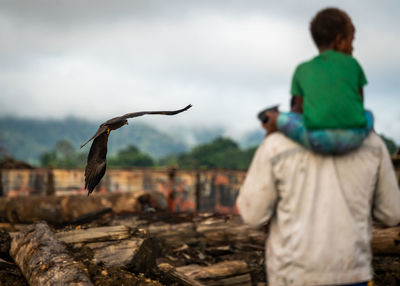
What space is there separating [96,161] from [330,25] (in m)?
2.01

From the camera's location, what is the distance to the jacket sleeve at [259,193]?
72.2 inches

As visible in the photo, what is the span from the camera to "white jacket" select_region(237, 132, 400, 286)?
5.83ft

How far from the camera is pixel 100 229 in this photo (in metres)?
4.69

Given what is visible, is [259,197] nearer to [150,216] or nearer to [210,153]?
[150,216]

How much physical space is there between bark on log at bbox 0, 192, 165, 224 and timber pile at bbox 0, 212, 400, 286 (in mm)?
1231

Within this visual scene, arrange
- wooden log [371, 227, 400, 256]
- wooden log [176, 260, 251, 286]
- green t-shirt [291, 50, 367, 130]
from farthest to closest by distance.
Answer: wooden log [371, 227, 400, 256], wooden log [176, 260, 251, 286], green t-shirt [291, 50, 367, 130]

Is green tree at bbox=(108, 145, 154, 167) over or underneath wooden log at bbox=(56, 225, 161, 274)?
underneath

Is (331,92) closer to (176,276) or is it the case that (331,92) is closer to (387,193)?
(387,193)

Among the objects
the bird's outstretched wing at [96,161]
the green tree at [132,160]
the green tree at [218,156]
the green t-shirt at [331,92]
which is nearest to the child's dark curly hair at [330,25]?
the green t-shirt at [331,92]

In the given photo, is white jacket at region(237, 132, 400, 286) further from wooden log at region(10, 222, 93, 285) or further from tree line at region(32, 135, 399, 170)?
tree line at region(32, 135, 399, 170)

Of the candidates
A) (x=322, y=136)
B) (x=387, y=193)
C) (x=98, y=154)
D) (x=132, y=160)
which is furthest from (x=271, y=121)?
(x=132, y=160)

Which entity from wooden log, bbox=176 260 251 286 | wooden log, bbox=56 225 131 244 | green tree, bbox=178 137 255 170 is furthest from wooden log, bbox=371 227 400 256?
green tree, bbox=178 137 255 170

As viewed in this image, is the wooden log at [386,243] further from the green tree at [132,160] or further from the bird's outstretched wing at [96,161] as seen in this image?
the green tree at [132,160]

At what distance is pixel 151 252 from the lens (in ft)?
14.8
